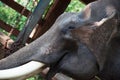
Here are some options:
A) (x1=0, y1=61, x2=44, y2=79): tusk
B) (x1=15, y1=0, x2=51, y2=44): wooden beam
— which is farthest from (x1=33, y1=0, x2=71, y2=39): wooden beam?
(x1=0, y1=61, x2=44, y2=79): tusk

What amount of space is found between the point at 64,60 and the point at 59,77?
138 cm

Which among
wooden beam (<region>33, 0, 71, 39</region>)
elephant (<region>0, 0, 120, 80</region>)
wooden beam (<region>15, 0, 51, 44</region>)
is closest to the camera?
elephant (<region>0, 0, 120, 80</region>)

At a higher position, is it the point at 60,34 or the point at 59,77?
the point at 60,34

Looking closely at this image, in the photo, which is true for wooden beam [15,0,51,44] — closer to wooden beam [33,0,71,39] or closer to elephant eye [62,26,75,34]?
wooden beam [33,0,71,39]

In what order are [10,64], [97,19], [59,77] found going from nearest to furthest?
[10,64] → [97,19] → [59,77]

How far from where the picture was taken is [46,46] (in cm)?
212

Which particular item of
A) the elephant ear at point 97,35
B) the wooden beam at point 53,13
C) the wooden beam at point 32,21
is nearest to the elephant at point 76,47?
the elephant ear at point 97,35

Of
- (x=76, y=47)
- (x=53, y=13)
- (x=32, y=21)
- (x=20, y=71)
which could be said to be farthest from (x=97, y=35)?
(x=53, y=13)

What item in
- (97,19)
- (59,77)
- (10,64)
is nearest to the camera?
(10,64)

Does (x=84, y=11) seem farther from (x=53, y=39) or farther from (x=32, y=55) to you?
(x=32, y=55)

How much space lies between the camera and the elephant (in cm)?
209

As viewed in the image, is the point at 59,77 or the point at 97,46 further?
the point at 59,77

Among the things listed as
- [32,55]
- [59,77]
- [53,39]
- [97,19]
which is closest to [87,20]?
[97,19]

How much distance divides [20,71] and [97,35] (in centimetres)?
48
